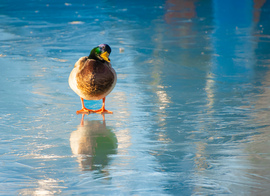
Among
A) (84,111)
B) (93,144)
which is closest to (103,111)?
(84,111)

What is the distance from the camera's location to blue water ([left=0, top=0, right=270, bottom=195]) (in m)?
3.07

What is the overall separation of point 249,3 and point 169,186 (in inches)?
512

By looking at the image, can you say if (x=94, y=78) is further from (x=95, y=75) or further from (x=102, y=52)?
(x=102, y=52)

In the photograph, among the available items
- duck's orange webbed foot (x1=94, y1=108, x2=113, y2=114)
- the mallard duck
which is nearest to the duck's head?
the mallard duck

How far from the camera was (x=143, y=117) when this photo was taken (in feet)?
14.4

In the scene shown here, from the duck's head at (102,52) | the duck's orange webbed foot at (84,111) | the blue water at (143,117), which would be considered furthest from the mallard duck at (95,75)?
the blue water at (143,117)

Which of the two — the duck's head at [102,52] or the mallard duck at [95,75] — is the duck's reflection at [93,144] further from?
the duck's head at [102,52]

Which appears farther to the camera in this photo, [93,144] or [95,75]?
[95,75]

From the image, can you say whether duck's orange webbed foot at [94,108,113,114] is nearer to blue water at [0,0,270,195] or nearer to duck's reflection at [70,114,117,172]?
blue water at [0,0,270,195]

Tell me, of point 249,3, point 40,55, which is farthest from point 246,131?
point 249,3

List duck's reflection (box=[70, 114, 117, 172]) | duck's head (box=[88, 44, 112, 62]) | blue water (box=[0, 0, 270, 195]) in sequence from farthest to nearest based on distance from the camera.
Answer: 1. duck's head (box=[88, 44, 112, 62])
2. duck's reflection (box=[70, 114, 117, 172])
3. blue water (box=[0, 0, 270, 195])

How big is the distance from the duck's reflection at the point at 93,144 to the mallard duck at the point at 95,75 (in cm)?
29

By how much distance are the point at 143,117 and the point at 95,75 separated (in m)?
0.61

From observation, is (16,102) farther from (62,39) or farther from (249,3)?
(249,3)
